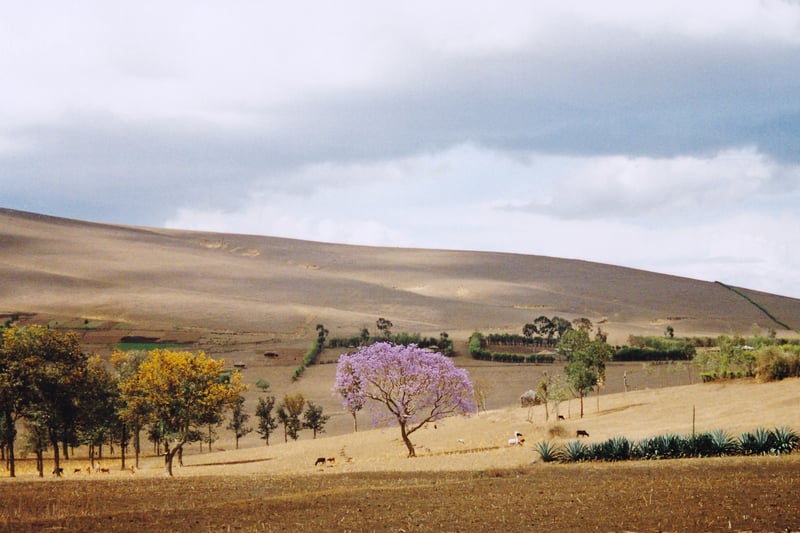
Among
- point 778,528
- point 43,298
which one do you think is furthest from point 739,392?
point 43,298

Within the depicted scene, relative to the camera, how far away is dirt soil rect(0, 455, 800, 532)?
25.1 metres

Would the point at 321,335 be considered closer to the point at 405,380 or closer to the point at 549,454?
the point at 405,380

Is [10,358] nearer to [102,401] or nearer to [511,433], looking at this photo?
[102,401]

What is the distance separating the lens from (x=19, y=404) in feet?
202

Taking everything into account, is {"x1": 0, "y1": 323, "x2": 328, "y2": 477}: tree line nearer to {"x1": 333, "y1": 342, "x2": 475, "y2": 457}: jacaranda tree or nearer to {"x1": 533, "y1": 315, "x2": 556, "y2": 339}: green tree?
{"x1": 333, "y1": 342, "x2": 475, "y2": 457}: jacaranda tree

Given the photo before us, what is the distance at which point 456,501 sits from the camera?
102ft

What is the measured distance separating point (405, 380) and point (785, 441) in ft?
91.6

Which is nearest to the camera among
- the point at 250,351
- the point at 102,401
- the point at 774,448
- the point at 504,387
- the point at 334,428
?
the point at 774,448

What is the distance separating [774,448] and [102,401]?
53.8 meters

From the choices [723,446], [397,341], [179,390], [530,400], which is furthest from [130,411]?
[397,341]

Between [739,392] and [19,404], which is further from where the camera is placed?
[739,392]

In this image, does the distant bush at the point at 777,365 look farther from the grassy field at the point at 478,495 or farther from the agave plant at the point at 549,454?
the agave plant at the point at 549,454

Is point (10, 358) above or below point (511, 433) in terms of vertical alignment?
above

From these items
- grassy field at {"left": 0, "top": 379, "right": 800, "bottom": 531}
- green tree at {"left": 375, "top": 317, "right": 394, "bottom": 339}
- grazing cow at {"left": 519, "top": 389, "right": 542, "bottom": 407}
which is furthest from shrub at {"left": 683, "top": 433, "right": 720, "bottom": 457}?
green tree at {"left": 375, "top": 317, "right": 394, "bottom": 339}
